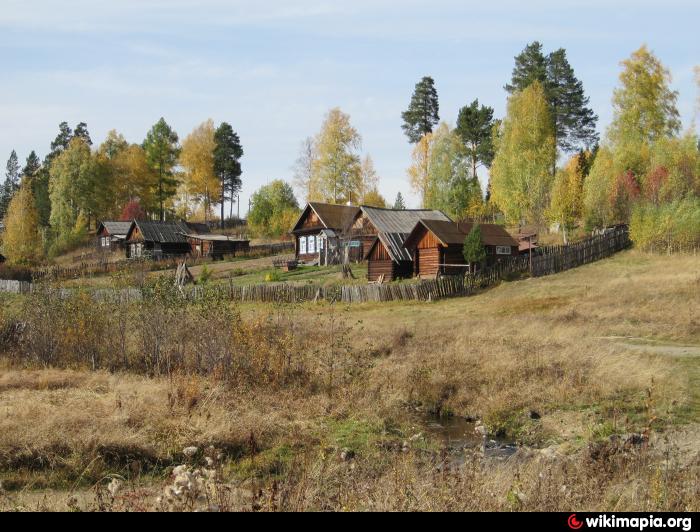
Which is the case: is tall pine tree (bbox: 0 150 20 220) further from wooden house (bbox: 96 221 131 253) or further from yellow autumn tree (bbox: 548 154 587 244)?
yellow autumn tree (bbox: 548 154 587 244)

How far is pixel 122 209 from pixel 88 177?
36.9 feet

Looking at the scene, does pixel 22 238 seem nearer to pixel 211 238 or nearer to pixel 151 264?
pixel 151 264

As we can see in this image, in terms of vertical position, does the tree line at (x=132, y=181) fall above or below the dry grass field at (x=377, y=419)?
above

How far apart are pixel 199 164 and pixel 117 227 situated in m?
13.2

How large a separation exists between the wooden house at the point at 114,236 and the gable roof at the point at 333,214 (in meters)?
21.4

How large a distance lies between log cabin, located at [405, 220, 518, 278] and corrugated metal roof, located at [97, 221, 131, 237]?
118 ft

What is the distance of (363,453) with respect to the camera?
471 inches

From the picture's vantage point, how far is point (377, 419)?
14.7m

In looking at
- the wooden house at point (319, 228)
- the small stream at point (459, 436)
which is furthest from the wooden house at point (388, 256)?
the small stream at point (459, 436)


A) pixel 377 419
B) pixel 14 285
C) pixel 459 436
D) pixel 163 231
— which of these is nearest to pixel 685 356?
pixel 459 436

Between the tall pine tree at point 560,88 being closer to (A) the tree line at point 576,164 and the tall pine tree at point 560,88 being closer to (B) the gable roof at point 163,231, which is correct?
(A) the tree line at point 576,164
